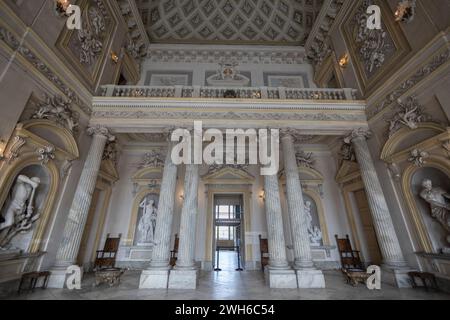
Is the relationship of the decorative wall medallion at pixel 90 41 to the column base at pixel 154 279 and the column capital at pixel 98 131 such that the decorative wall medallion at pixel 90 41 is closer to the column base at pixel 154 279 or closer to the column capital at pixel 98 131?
the column capital at pixel 98 131

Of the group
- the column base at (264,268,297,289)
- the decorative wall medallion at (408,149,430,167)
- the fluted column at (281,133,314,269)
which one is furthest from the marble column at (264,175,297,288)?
the decorative wall medallion at (408,149,430,167)

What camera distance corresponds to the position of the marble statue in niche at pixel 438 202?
15.3ft

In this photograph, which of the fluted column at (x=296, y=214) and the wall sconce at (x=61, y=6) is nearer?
the wall sconce at (x=61, y=6)

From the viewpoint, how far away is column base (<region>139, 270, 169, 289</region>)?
4962 mm

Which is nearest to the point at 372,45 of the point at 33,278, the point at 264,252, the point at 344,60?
the point at 344,60

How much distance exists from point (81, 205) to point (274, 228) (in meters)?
5.85

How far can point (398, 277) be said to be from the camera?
500 cm

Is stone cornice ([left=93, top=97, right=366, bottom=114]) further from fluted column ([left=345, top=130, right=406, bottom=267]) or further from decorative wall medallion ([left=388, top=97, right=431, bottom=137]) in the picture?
decorative wall medallion ([left=388, top=97, right=431, bottom=137])

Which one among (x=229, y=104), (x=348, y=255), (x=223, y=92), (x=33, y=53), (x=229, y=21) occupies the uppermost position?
(x=229, y=21)

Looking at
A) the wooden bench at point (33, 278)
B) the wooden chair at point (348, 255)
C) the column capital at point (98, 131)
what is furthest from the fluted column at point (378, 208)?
the wooden bench at point (33, 278)

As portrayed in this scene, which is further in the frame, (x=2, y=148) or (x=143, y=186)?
(x=143, y=186)

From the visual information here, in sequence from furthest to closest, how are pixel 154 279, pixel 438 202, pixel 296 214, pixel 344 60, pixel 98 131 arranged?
pixel 344 60, pixel 98 131, pixel 296 214, pixel 154 279, pixel 438 202

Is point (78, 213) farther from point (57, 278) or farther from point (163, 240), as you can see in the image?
point (163, 240)

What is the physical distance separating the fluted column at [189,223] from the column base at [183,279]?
173 millimetres
